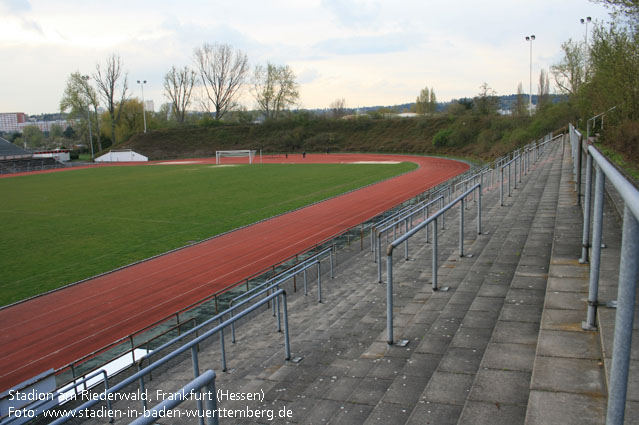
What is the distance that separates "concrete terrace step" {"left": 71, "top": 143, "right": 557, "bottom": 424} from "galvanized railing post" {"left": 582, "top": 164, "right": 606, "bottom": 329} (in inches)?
23.8

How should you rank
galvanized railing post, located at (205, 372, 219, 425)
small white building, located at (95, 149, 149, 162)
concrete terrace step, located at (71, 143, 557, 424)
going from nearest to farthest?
galvanized railing post, located at (205, 372, 219, 425), concrete terrace step, located at (71, 143, 557, 424), small white building, located at (95, 149, 149, 162)

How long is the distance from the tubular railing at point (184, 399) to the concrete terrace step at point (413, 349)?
78.9 inches

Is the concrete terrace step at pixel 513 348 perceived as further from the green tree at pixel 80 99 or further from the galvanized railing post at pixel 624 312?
the green tree at pixel 80 99

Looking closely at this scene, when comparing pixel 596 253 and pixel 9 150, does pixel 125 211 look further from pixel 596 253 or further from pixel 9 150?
pixel 9 150

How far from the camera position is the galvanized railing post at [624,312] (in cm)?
212

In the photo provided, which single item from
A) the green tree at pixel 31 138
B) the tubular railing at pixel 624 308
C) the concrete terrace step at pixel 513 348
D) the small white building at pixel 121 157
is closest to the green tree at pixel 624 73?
the concrete terrace step at pixel 513 348

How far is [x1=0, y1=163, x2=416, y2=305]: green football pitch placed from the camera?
61.8 feet

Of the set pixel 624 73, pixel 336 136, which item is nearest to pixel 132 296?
pixel 624 73

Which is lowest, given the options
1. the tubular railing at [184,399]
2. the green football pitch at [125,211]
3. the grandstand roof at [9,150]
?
the green football pitch at [125,211]

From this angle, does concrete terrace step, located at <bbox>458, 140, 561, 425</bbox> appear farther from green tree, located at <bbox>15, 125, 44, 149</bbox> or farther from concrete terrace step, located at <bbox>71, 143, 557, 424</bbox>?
green tree, located at <bbox>15, 125, 44, 149</bbox>

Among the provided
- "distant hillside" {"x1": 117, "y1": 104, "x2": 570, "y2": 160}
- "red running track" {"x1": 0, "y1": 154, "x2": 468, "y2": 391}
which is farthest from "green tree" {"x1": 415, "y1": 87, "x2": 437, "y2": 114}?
"red running track" {"x1": 0, "y1": 154, "x2": 468, "y2": 391}

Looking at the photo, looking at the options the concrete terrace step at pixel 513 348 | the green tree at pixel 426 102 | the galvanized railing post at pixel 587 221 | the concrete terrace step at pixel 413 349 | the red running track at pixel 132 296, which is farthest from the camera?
the green tree at pixel 426 102

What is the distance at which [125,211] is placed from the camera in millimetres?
29906

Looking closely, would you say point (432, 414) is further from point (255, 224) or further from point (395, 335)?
point (255, 224)
